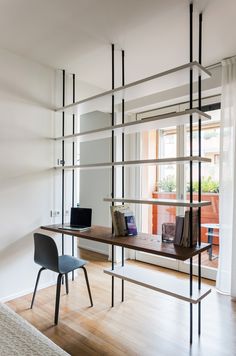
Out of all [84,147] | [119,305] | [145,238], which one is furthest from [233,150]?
[84,147]

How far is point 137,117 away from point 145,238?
7.58ft

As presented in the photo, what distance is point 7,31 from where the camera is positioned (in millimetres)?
2354

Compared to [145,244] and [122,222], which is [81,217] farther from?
[145,244]

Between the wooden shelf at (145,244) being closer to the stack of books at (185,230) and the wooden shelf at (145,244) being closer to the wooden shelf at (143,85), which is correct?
the stack of books at (185,230)

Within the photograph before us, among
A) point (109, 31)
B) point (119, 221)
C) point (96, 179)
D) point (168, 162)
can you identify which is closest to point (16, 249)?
point (119, 221)

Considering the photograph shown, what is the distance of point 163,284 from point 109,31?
230 cm

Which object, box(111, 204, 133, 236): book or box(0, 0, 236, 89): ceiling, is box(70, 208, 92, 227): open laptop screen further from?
box(0, 0, 236, 89): ceiling

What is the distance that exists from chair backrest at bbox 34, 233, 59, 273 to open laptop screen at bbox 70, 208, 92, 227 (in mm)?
537

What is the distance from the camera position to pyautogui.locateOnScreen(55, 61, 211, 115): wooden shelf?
6.72 feet

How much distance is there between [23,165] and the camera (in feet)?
9.37

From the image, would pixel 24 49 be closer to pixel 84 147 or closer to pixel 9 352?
pixel 84 147

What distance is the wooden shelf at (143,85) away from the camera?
205cm

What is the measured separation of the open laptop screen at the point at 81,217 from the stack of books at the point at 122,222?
0.46m

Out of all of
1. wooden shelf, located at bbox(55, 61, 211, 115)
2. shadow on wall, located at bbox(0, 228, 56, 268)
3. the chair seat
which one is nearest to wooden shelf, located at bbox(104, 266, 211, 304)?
the chair seat
